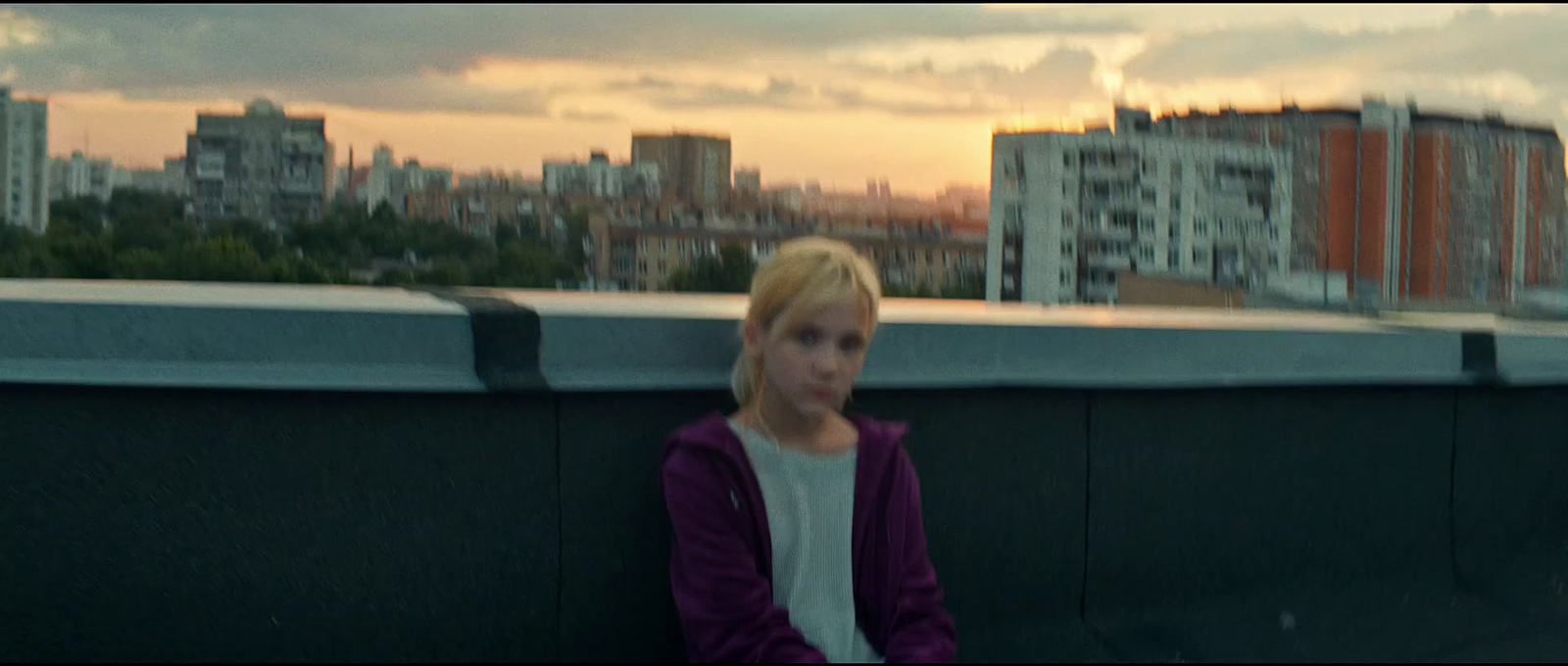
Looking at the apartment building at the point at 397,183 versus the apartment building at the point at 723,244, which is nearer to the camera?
the apartment building at the point at 723,244

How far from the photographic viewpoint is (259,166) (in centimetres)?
5462

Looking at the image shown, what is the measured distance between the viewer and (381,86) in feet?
242

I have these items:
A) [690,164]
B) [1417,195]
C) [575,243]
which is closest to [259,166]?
[690,164]

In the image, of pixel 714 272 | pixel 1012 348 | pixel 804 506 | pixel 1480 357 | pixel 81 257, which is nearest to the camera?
pixel 804 506

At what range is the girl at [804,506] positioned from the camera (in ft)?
7.79

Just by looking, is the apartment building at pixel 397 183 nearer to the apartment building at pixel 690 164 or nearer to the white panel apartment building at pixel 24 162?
the apartment building at pixel 690 164

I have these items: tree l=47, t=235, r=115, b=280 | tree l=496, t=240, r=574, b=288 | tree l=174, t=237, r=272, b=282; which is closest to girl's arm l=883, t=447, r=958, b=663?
tree l=496, t=240, r=574, b=288

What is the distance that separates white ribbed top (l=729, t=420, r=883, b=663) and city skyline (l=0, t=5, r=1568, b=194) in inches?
1284

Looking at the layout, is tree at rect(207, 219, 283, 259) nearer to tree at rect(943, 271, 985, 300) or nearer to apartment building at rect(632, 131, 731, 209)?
apartment building at rect(632, 131, 731, 209)

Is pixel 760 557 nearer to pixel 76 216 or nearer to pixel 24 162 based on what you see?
pixel 76 216

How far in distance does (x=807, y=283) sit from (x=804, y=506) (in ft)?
1.21

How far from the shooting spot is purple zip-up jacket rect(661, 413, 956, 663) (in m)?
2.35

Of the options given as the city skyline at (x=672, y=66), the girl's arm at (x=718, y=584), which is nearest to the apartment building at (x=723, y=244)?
the girl's arm at (x=718, y=584)

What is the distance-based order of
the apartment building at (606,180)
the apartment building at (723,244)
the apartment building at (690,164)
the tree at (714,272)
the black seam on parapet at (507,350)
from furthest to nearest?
the apartment building at (606,180), the apartment building at (690,164), the apartment building at (723,244), the tree at (714,272), the black seam on parapet at (507,350)
